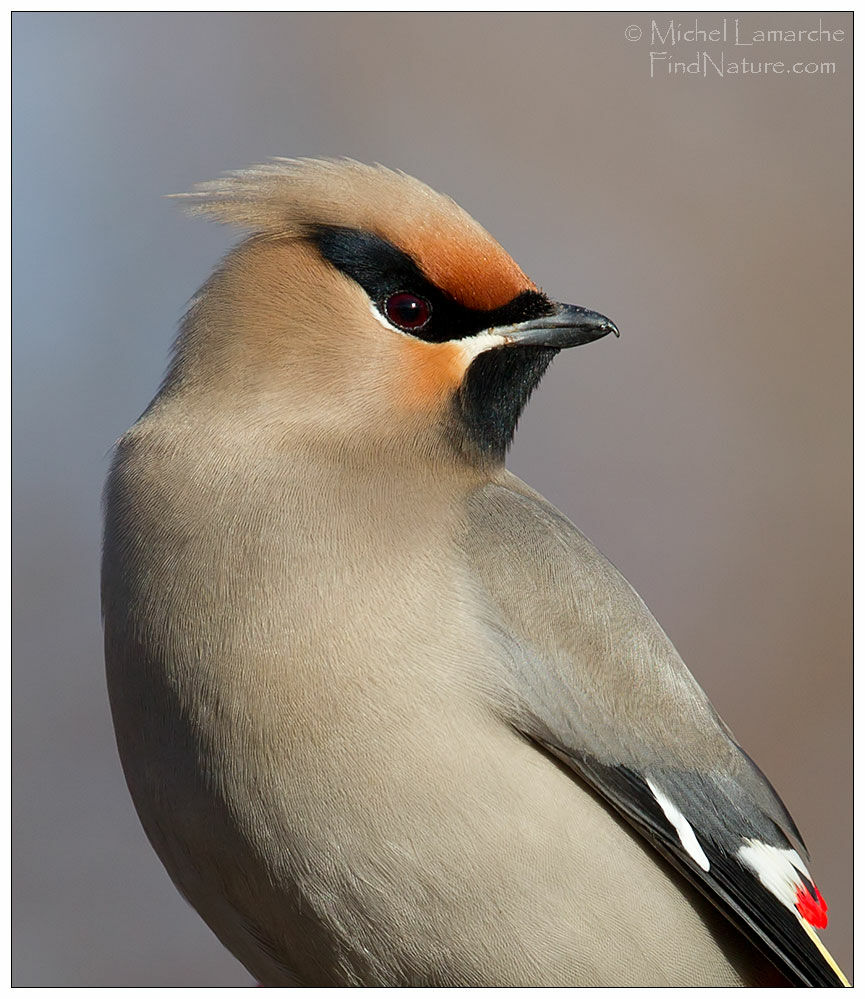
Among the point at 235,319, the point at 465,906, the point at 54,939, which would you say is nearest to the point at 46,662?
the point at 54,939

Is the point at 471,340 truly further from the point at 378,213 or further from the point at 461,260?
the point at 378,213

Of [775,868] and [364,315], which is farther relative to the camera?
[775,868]

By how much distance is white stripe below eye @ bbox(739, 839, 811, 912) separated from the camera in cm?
237

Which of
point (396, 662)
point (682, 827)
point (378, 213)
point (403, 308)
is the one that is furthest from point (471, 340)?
point (682, 827)

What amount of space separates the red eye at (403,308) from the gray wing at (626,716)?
0.36 metres

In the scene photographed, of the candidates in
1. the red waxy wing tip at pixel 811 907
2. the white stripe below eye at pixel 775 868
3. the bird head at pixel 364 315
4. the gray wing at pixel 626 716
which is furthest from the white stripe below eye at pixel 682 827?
the bird head at pixel 364 315

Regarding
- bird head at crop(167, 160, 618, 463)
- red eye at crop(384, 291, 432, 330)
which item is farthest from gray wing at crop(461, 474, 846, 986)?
red eye at crop(384, 291, 432, 330)

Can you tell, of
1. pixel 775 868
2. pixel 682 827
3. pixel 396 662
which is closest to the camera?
pixel 396 662

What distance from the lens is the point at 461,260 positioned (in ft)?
7.55

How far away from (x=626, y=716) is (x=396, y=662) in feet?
1.78

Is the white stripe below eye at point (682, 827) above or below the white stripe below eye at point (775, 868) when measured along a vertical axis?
Result: above

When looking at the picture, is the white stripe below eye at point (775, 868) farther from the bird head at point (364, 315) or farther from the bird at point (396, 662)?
the bird head at point (364, 315)

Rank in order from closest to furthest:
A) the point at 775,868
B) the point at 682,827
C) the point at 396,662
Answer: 1. the point at 396,662
2. the point at 682,827
3. the point at 775,868

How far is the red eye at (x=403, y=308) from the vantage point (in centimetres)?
233
